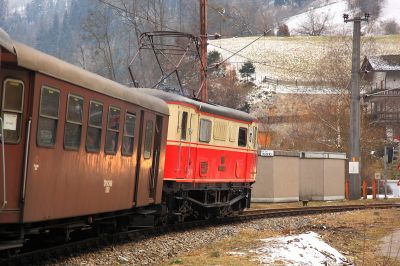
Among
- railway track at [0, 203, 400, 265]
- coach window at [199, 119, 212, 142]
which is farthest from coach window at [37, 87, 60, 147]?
coach window at [199, 119, 212, 142]

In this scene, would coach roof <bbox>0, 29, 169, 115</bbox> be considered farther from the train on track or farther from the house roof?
the house roof

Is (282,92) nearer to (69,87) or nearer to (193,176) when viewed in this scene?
(193,176)

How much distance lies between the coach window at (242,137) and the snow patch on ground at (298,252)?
18.3ft

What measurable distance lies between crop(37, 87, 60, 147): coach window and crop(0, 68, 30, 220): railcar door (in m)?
0.40

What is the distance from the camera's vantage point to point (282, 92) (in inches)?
3765

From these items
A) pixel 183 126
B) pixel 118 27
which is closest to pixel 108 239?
pixel 183 126

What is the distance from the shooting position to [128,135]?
43.7 ft

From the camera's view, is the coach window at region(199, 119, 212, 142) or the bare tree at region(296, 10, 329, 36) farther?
the bare tree at region(296, 10, 329, 36)

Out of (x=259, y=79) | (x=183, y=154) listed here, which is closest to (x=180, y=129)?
(x=183, y=154)

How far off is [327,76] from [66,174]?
2011 inches

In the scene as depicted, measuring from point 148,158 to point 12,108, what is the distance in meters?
6.05

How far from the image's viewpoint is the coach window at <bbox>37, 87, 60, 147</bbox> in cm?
953

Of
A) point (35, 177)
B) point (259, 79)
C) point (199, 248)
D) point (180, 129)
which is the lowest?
point (199, 248)

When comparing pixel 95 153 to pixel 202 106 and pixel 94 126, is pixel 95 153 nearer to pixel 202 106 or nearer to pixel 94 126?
pixel 94 126
